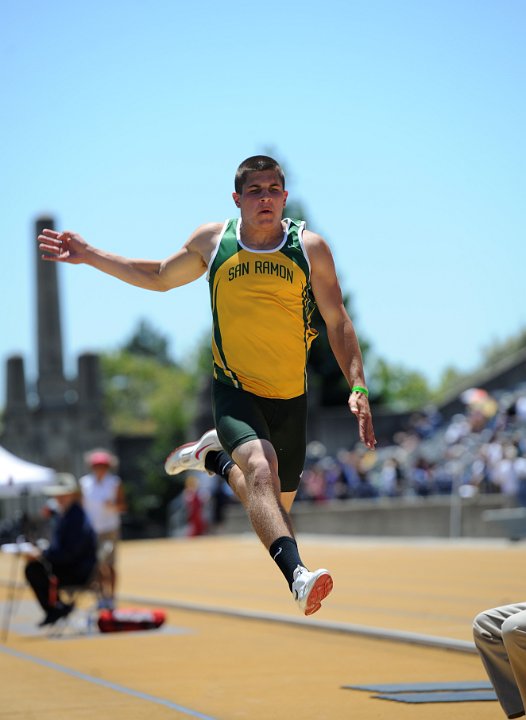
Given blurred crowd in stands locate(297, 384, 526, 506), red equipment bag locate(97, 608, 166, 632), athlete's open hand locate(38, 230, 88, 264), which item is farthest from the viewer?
blurred crowd in stands locate(297, 384, 526, 506)

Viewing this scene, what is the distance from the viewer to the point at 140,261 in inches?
305

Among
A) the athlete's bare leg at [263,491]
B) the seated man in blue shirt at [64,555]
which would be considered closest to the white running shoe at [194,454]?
the athlete's bare leg at [263,491]

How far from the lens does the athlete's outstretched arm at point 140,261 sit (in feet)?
25.0

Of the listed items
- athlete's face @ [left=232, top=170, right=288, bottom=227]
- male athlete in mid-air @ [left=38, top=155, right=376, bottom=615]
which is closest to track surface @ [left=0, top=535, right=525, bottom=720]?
male athlete in mid-air @ [left=38, top=155, right=376, bottom=615]

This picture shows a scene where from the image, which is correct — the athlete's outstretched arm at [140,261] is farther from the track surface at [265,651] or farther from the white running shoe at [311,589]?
the track surface at [265,651]

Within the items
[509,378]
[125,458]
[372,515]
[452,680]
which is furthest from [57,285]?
[452,680]

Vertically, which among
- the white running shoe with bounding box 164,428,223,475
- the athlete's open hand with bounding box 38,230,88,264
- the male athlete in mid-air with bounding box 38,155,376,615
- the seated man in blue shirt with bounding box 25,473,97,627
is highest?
the athlete's open hand with bounding box 38,230,88,264

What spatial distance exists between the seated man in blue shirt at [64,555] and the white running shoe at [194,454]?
6675 mm

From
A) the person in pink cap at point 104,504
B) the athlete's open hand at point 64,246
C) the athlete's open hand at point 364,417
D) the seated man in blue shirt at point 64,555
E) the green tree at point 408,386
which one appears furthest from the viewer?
the green tree at point 408,386

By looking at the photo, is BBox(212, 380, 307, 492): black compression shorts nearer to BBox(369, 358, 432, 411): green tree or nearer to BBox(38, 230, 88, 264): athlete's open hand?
BBox(38, 230, 88, 264): athlete's open hand

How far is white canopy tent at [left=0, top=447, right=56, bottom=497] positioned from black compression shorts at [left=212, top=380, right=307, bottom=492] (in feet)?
32.3

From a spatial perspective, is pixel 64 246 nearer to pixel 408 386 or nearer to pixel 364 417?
pixel 364 417

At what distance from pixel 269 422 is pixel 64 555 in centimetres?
782

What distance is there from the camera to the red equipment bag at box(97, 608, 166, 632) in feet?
44.9
